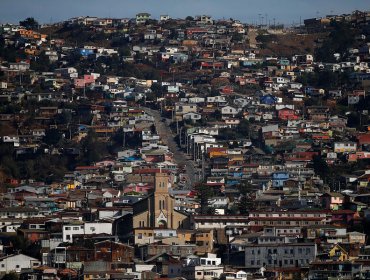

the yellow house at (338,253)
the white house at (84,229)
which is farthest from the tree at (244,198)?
the yellow house at (338,253)

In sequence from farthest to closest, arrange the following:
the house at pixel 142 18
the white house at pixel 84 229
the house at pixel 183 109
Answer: the house at pixel 142 18 → the house at pixel 183 109 → the white house at pixel 84 229

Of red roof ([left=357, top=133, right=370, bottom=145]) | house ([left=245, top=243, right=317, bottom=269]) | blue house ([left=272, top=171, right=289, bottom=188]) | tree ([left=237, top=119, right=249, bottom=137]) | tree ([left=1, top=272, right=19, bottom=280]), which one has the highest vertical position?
tree ([left=237, top=119, right=249, bottom=137])

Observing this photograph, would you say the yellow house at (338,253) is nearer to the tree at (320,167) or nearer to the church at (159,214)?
the church at (159,214)

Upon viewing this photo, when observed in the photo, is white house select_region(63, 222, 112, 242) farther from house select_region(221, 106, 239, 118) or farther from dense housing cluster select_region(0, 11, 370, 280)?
house select_region(221, 106, 239, 118)

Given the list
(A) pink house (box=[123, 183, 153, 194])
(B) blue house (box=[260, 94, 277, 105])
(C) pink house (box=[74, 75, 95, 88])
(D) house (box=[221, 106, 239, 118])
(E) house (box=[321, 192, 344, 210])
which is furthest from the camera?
(C) pink house (box=[74, 75, 95, 88])

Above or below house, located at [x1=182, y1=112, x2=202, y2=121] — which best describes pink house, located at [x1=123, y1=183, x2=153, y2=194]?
below

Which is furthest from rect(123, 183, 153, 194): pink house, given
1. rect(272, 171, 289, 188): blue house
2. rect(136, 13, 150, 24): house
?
rect(136, 13, 150, 24): house

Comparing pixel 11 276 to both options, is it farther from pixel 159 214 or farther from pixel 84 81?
pixel 84 81

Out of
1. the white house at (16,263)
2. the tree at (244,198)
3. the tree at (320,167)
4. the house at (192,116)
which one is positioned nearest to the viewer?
the white house at (16,263)
